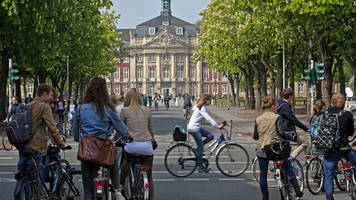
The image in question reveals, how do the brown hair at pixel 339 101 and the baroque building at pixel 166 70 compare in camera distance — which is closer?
the brown hair at pixel 339 101

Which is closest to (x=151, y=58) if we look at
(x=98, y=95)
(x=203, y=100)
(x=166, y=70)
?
(x=166, y=70)

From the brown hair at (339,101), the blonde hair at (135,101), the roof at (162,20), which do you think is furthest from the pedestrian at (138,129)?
Result: the roof at (162,20)

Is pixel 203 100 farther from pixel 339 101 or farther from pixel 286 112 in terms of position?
pixel 339 101

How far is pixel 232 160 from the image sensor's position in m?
12.5

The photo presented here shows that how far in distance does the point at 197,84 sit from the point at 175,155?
118965mm

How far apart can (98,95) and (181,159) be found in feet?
18.6

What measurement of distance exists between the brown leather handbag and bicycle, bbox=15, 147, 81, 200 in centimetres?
93

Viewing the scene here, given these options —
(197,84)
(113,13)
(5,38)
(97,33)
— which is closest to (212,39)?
(97,33)

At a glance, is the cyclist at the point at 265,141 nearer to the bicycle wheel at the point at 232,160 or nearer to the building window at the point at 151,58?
the bicycle wheel at the point at 232,160

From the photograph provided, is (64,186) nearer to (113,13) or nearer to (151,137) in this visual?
(151,137)

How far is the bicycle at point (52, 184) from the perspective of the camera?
24.1 feet

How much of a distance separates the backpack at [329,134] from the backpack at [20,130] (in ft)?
13.3

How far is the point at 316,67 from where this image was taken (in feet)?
65.5

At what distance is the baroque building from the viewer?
13062 cm
